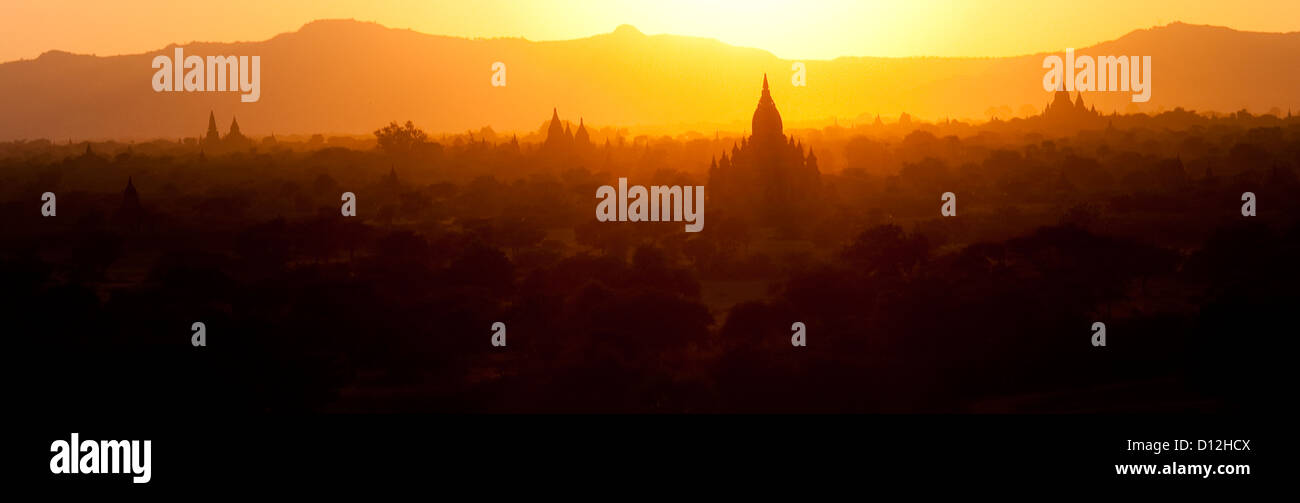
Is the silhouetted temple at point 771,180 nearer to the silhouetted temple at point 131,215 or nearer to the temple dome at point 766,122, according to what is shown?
the temple dome at point 766,122

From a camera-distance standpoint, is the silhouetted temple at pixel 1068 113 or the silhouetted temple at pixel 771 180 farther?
the silhouetted temple at pixel 1068 113

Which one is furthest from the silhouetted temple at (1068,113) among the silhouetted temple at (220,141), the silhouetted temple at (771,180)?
the silhouetted temple at (771,180)

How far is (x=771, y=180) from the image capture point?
63.8 m

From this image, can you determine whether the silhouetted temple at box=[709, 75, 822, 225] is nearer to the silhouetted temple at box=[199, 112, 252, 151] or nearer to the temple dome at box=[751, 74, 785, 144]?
the temple dome at box=[751, 74, 785, 144]

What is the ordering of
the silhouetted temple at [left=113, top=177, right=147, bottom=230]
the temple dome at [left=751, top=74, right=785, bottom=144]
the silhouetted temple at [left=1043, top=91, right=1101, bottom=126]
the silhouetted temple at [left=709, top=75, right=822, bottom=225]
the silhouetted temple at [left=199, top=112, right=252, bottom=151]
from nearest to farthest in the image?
the silhouetted temple at [left=709, top=75, right=822, bottom=225] < the temple dome at [left=751, top=74, right=785, bottom=144] < the silhouetted temple at [left=113, top=177, right=147, bottom=230] < the silhouetted temple at [left=199, top=112, right=252, bottom=151] < the silhouetted temple at [left=1043, top=91, right=1101, bottom=126]

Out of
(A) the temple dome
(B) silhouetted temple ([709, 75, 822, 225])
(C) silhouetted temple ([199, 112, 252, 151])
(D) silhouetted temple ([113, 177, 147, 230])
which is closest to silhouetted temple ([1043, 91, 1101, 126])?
(C) silhouetted temple ([199, 112, 252, 151])

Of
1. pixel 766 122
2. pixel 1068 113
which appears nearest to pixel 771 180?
pixel 766 122

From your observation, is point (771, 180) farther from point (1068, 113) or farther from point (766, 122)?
point (1068, 113)

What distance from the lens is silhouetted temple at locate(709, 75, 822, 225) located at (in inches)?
2491

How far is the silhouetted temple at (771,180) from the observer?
208ft
